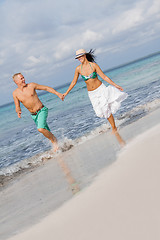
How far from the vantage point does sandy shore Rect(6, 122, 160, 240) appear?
2287 millimetres

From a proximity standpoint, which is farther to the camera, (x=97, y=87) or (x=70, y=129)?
(x=70, y=129)

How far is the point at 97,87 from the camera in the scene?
257 inches

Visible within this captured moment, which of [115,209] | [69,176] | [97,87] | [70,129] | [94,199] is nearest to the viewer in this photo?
[115,209]

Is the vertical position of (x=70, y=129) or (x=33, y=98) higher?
(x=33, y=98)

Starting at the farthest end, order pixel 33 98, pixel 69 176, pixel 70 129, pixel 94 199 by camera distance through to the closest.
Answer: pixel 70 129 < pixel 33 98 < pixel 69 176 < pixel 94 199

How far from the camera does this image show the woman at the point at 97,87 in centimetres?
623

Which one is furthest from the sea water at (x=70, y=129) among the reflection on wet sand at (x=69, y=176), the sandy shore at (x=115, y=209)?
the sandy shore at (x=115, y=209)

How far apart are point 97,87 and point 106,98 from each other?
33cm

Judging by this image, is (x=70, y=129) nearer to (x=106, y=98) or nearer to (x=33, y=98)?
(x=106, y=98)

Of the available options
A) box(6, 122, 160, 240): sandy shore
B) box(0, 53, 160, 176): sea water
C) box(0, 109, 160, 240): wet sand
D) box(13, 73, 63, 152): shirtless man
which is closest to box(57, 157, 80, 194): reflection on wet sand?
box(0, 109, 160, 240): wet sand

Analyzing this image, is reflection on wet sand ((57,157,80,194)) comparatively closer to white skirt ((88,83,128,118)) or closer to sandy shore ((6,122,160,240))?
sandy shore ((6,122,160,240))

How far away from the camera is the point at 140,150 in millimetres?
4105

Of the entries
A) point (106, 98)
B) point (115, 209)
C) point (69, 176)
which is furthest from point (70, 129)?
point (115, 209)

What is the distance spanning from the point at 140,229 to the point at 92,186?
129cm
